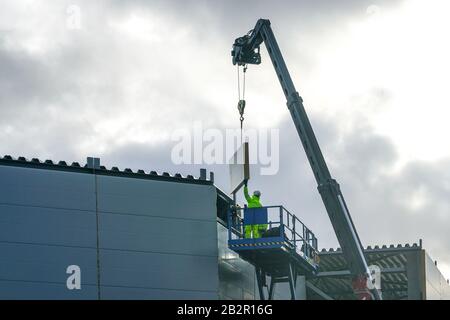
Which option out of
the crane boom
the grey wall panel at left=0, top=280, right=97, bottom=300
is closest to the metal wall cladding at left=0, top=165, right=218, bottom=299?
the grey wall panel at left=0, top=280, right=97, bottom=300

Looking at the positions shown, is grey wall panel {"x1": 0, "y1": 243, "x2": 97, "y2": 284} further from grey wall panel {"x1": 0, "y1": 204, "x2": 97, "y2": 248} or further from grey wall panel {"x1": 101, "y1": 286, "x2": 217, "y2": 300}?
grey wall panel {"x1": 101, "y1": 286, "x2": 217, "y2": 300}

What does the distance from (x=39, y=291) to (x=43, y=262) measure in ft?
3.69

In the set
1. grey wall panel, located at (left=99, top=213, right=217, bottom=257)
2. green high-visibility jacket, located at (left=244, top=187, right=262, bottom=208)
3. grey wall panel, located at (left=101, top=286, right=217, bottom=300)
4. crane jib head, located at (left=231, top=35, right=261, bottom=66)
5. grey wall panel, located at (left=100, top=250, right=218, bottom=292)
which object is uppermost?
crane jib head, located at (left=231, top=35, right=261, bottom=66)

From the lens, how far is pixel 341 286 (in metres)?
55.3

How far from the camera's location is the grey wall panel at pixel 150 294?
1540 inches

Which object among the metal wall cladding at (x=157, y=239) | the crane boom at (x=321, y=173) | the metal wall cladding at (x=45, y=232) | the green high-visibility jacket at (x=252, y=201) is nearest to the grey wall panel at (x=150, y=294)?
the metal wall cladding at (x=157, y=239)

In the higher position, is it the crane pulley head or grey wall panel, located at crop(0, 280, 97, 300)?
the crane pulley head

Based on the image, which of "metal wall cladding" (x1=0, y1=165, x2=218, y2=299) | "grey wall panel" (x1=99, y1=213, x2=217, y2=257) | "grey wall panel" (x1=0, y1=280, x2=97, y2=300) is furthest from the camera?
"grey wall panel" (x1=99, y1=213, x2=217, y2=257)

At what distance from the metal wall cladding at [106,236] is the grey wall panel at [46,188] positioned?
0.04m

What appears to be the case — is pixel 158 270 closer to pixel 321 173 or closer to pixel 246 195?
pixel 246 195

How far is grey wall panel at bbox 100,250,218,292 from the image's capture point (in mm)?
39469

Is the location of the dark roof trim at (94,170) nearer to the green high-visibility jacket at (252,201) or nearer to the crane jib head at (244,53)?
the green high-visibility jacket at (252,201)

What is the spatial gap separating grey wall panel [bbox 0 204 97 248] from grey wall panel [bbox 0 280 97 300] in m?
1.68
